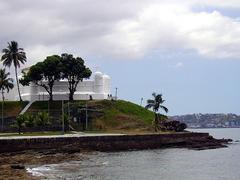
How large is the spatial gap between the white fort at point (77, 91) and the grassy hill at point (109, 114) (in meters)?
3.16

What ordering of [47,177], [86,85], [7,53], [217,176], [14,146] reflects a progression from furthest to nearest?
[86,85], [7,53], [14,146], [217,176], [47,177]

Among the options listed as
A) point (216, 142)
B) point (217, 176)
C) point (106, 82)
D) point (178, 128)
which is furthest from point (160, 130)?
point (217, 176)

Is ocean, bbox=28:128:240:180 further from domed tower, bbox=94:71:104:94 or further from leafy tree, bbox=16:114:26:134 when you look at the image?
domed tower, bbox=94:71:104:94

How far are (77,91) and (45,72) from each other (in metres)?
11.4

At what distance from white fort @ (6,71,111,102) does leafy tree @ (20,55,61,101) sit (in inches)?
189

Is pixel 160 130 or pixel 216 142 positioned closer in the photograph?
pixel 216 142

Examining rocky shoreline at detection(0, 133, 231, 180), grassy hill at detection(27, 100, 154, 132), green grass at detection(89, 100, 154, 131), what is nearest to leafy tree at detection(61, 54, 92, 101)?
grassy hill at detection(27, 100, 154, 132)

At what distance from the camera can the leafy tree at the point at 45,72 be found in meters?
116

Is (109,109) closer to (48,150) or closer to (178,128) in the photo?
(178,128)

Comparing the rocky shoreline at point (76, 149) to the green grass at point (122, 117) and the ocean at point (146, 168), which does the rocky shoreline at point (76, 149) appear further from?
the green grass at point (122, 117)

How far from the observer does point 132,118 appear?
115500mm

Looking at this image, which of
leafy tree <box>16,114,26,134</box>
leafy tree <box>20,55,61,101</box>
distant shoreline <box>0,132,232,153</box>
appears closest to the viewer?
distant shoreline <box>0,132,232,153</box>

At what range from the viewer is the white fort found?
124250 millimetres

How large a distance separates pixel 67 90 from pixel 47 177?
77.3m
